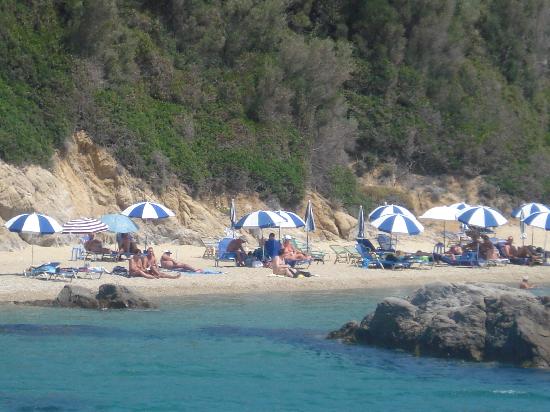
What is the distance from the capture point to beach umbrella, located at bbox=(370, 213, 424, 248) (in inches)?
1094

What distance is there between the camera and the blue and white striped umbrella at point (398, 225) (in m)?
27.8

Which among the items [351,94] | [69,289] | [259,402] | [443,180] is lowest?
[259,402]

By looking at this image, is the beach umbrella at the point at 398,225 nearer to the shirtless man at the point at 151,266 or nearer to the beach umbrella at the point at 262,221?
the beach umbrella at the point at 262,221

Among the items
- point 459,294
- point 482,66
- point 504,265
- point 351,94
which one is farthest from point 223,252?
point 482,66

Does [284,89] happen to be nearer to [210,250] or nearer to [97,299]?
[210,250]

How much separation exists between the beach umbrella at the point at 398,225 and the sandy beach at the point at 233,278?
1.08 meters

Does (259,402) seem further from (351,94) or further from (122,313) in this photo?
(351,94)

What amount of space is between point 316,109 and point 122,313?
2028cm

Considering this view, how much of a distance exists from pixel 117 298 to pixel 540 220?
1493 cm

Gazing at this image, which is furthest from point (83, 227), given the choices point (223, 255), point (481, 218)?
point (481, 218)

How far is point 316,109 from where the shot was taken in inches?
1538

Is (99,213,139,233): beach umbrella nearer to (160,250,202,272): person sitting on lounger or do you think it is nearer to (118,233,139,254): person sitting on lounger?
(160,250,202,272): person sitting on lounger

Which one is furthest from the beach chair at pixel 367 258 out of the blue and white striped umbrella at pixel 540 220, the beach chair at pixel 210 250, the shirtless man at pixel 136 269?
the shirtless man at pixel 136 269

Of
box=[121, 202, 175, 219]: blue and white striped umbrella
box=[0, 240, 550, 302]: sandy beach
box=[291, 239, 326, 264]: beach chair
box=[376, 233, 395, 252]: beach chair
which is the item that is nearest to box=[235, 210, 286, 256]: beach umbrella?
box=[0, 240, 550, 302]: sandy beach
